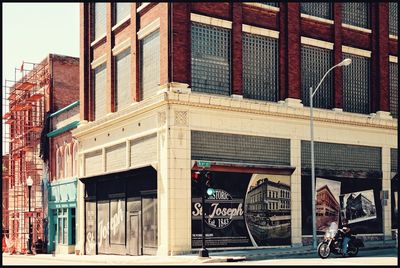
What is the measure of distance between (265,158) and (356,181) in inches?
299

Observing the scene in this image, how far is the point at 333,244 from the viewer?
27.3m

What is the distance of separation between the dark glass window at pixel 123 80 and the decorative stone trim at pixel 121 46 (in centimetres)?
21

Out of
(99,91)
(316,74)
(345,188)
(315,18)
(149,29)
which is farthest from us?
(99,91)

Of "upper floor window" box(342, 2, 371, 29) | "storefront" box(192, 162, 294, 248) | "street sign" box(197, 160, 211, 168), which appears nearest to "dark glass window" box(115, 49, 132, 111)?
"street sign" box(197, 160, 211, 168)

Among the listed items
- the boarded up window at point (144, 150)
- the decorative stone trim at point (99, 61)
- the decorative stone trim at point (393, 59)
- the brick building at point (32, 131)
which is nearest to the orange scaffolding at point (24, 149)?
the brick building at point (32, 131)

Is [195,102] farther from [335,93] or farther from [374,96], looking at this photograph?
[374,96]

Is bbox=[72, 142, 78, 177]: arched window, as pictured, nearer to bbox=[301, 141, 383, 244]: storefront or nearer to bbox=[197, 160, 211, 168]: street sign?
bbox=[197, 160, 211, 168]: street sign

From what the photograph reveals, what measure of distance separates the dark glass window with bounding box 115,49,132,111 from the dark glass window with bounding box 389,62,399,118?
17.1m

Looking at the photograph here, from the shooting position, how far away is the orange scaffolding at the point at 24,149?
50250 mm

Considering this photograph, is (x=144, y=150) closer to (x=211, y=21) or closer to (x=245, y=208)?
(x=245, y=208)

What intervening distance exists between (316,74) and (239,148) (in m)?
7.78

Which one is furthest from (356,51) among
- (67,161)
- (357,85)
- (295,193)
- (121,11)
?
(67,161)

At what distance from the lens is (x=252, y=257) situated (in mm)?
29828

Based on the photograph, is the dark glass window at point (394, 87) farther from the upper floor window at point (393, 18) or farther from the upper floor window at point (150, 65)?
the upper floor window at point (150, 65)
